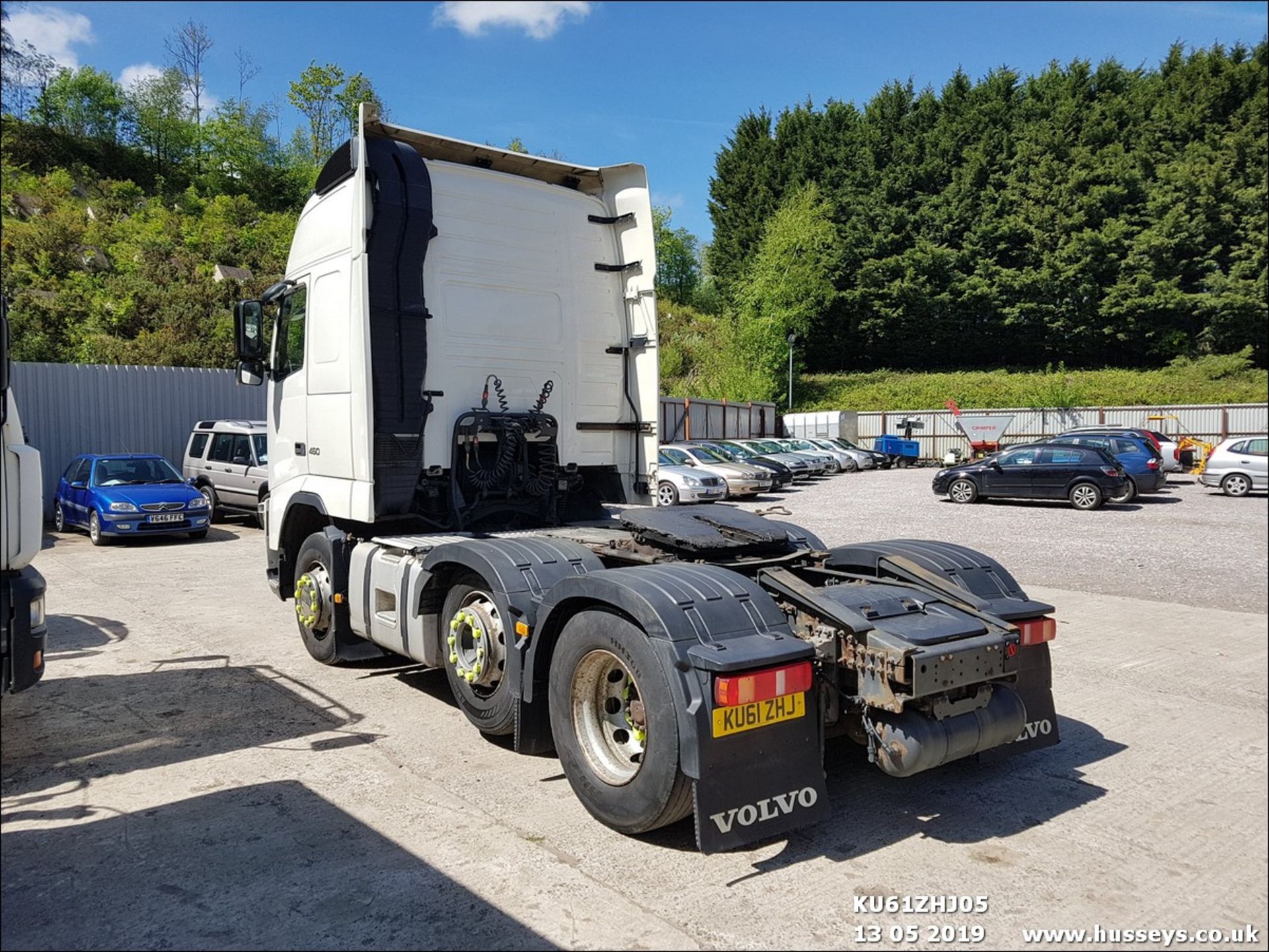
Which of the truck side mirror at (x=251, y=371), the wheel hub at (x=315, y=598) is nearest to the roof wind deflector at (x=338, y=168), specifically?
the truck side mirror at (x=251, y=371)

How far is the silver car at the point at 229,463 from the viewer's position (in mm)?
17062

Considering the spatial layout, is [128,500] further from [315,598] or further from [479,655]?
[479,655]

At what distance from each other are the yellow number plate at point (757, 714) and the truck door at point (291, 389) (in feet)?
15.9

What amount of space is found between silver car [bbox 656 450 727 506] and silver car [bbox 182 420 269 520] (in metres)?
9.50

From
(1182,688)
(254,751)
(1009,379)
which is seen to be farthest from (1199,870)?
(1009,379)

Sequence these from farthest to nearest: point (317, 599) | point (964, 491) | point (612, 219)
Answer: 1. point (964, 491)
2. point (612, 219)
3. point (317, 599)

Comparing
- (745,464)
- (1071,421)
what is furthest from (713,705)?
(1071,421)

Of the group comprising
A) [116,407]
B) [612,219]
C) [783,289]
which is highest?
[783,289]

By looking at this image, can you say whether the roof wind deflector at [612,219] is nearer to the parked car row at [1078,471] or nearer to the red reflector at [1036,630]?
Result: the red reflector at [1036,630]

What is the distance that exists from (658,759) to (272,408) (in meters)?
5.58

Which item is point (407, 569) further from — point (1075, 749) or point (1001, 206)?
point (1001, 206)

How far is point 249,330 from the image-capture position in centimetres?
752

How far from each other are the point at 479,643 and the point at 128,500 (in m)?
12.4

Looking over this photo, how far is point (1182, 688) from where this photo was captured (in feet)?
21.1
